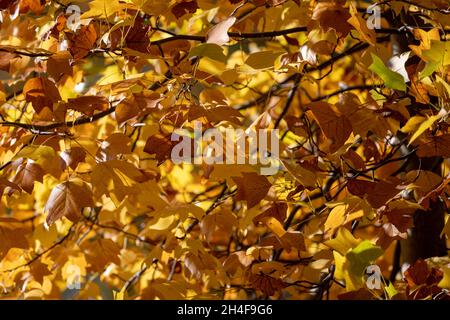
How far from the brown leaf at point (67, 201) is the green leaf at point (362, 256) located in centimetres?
50

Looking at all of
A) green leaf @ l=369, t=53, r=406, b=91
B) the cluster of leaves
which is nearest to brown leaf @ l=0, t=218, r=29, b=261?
the cluster of leaves

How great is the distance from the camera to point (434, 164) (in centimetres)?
198

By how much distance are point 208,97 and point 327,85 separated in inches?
67.1

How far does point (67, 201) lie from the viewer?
134 cm

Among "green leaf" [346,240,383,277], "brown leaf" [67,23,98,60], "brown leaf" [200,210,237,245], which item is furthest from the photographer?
"brown leaf" [200,210,237,245]

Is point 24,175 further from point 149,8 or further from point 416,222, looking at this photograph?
point 416,222

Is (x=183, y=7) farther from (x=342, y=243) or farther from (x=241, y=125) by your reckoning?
(x=342, y=243)

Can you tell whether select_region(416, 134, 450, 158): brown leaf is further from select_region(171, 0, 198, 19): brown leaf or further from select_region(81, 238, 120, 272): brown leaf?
select_region(81, 238, 120, 272): brown leaf

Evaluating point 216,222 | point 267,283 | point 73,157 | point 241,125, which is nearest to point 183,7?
point 241,125

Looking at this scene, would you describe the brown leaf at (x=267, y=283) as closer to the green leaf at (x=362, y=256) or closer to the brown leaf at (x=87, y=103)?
the green leaf at (x=362, y=256)

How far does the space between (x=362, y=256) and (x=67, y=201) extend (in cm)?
55

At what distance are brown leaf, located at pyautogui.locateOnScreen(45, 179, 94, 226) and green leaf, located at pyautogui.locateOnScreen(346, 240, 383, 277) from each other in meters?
0.50

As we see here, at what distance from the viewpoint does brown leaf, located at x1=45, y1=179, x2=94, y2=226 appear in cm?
133

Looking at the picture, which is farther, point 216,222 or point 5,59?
point 216,222
